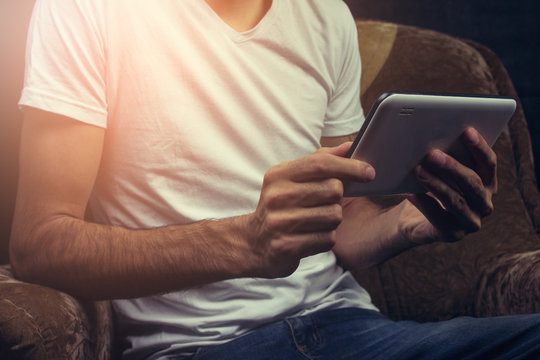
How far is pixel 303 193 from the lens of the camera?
56 cm

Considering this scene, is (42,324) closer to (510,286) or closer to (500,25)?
(510,286)

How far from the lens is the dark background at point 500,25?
1485 mm

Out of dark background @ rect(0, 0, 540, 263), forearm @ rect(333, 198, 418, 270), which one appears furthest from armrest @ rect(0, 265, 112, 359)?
dark background @ rect(0, 0, 540, 263)

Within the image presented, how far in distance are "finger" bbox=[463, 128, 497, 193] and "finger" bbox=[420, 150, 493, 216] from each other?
0.5 inches

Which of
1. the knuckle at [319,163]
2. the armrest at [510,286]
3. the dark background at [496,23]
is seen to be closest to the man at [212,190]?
the knuckle at [319,163]

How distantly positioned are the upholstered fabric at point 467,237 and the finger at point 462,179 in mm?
302

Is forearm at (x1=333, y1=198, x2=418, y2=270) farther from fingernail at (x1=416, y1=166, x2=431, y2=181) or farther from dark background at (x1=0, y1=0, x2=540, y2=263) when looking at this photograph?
dark background at (x1=0, y1=0, x2=540, y2=263)

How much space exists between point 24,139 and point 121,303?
310mm

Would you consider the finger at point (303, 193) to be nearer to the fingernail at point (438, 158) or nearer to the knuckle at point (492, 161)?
the fingernail at point (438, 158)

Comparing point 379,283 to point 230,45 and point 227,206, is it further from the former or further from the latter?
point 230,45

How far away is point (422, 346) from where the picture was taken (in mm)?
716

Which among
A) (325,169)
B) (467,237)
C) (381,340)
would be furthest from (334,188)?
(467,237)

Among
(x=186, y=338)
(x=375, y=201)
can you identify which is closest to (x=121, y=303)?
(x=186, y=338)

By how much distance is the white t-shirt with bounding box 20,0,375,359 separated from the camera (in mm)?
661
